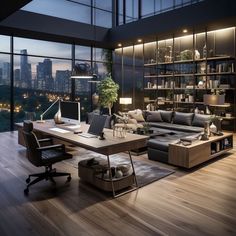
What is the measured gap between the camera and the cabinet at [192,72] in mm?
7672

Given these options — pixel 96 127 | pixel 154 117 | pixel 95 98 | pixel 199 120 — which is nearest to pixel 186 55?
pixel 154 117

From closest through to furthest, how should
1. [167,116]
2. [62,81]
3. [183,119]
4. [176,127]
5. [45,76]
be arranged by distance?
[176,127] < [183,119] < [167,116] < [45,76] < [62,81]

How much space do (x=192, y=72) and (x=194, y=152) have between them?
14.7ft

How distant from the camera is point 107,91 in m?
9.69

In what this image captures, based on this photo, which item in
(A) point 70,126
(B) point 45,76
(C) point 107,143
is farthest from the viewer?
(B) point 45,76

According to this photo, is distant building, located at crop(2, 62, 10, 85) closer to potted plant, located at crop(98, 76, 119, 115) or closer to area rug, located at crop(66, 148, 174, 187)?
potted plant, located at crop(98, 76, 119, 115)

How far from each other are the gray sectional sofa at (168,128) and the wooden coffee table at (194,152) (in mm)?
237

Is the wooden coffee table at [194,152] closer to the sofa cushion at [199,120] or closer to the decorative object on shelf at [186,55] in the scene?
the sofa cushion at [199,120]

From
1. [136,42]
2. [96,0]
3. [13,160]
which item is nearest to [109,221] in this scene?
[13,160]

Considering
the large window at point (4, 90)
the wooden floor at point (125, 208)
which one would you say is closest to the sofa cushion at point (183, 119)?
the wooden floor at point (125, 208)

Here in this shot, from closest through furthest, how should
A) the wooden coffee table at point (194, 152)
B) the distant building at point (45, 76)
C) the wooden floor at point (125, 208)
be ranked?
the wooden floor at point (125, 208), the wooden coffee table at point (194, 152), the distant building at point (45, 76)

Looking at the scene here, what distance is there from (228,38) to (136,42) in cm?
323

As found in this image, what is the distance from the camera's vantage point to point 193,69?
830 centimetres

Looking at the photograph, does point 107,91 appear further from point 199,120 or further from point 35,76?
point 199,120
